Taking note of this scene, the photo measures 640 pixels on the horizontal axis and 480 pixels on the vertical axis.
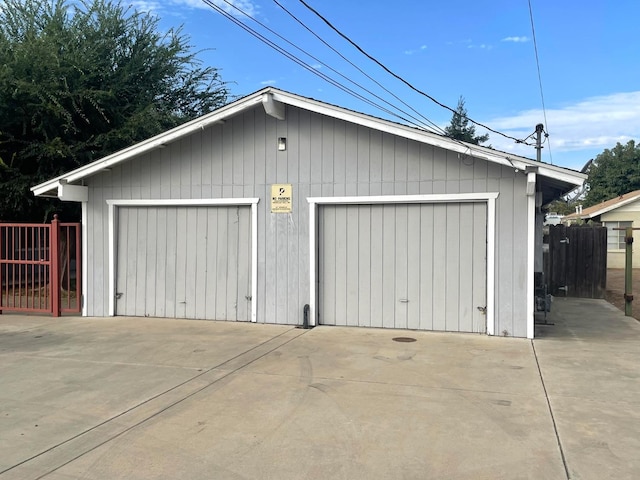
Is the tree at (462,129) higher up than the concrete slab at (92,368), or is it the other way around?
the tree at (462,129)

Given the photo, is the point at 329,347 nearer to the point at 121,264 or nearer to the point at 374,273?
the point at 374,273

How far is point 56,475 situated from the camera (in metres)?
3.59

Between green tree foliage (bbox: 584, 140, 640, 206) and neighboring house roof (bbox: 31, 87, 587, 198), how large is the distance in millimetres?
42437

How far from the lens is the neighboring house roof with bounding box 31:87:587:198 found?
759 cm

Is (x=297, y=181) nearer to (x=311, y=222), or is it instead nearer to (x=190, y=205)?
(x=311, y=222)

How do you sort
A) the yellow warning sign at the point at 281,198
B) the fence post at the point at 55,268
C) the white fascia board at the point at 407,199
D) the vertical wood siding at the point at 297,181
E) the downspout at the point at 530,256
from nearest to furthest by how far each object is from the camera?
1. the downspout at the point at 530,256
2. the vertical wood siding at the point at 297,181
3. the white fascia board at the point at 407,199
4. the yellow warning sign at the point at 281,198
5. the fence post at the point at 55,268

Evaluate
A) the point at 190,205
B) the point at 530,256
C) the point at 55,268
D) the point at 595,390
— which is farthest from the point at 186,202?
the point at 595,390

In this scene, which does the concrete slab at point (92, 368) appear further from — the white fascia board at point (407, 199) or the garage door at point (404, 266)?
the white fascia board at point (407, 199)

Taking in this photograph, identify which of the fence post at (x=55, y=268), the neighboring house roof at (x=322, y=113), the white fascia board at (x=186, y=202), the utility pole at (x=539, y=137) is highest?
the utility pole at (x=539, y=137)

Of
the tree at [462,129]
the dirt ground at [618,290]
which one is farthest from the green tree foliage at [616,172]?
the dirt ground at [618,290]

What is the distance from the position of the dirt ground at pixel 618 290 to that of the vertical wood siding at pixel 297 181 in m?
4.57

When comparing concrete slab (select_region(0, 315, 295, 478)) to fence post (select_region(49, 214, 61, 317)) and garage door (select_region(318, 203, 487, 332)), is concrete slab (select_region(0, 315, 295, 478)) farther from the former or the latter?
garage door (select_region(318, 203, 487, 332))

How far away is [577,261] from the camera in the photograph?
13547mm

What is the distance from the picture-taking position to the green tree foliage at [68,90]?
1291 centimetres
